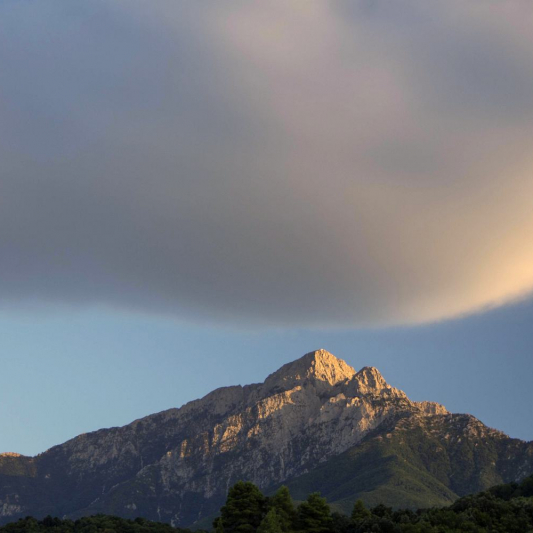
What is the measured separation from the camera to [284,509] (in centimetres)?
18250

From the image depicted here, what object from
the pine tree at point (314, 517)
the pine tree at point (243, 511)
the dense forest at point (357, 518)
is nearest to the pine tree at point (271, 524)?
the dense forest at point (357, 518)

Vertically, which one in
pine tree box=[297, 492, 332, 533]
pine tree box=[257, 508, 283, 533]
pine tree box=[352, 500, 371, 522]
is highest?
pine tree box=[352, 500, 371, 522]

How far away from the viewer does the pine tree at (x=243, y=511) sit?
602 feet

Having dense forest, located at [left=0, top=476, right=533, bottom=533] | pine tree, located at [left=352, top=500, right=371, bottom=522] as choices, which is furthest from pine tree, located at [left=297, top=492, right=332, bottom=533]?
pine tree, located at [left=352, top=500, right=371, bottom=522]

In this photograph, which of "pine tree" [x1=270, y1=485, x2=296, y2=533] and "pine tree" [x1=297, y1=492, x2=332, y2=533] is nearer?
"pine tree" [x1=270, y1=485, x2=296, y2=533]

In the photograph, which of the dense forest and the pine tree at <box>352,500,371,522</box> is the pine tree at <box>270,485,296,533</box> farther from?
the pine tree at <box>352,500,371,522</box>

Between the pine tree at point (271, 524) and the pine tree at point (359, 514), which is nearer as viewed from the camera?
the pine tree at point (271, 524)

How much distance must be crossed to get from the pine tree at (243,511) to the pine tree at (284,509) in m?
3.42

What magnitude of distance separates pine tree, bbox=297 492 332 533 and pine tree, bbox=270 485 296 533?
178 centimetres

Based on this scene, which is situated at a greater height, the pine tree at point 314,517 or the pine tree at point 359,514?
the pine tree at point 359,514

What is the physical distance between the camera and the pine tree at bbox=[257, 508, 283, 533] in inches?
6560

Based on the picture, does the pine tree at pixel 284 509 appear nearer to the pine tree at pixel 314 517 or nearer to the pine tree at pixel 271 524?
the pine tree at pixel 314 517

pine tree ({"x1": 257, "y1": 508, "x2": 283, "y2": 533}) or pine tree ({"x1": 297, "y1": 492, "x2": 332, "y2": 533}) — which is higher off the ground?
pine tree ({"x1": 297, "y1": 492, "x2": 332, "y2": 533})

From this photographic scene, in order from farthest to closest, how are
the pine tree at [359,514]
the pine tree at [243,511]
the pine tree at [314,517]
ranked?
the pine tree at [359,514], the pine tree at [243,511], the pine tree at [314,517]
